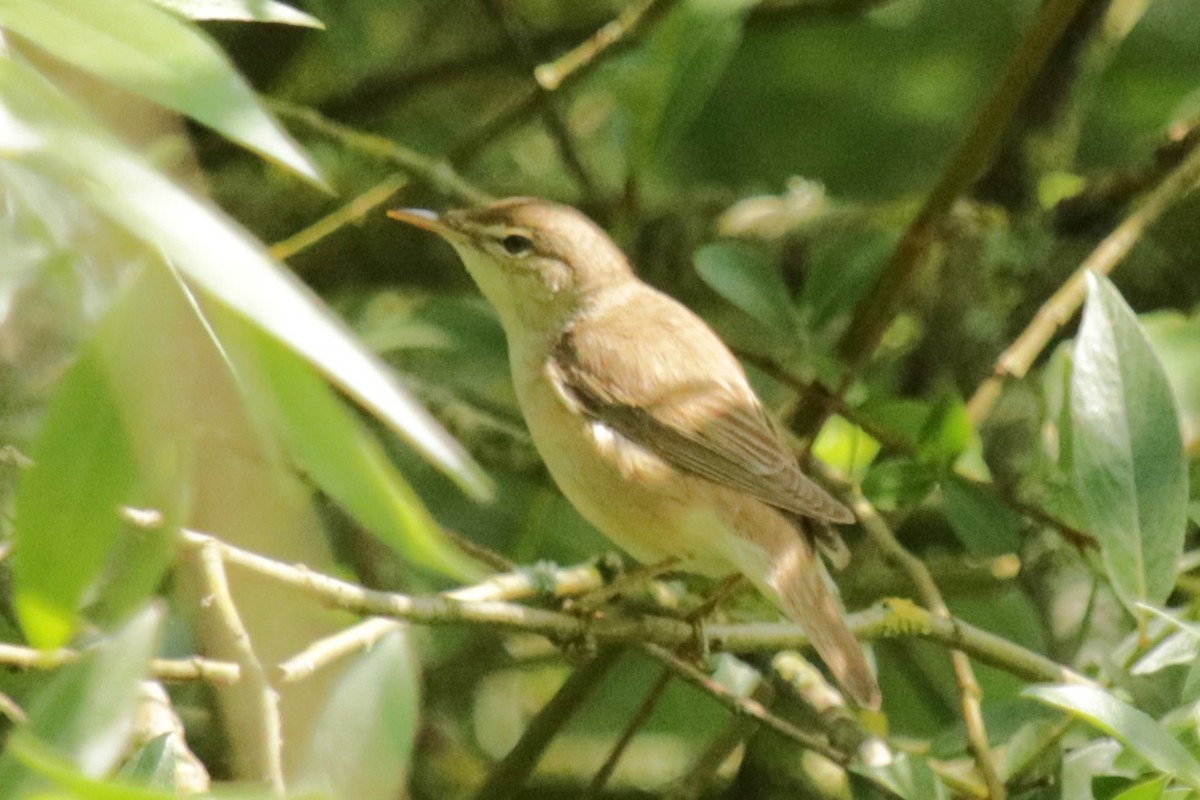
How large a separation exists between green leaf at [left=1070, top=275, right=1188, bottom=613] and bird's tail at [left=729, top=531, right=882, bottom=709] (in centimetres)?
39

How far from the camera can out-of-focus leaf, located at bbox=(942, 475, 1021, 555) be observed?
7.58 ft

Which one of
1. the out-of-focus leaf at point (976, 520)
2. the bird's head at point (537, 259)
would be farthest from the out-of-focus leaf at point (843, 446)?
the bird's head at point (537, 259)

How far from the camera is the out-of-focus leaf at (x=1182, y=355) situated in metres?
2.15

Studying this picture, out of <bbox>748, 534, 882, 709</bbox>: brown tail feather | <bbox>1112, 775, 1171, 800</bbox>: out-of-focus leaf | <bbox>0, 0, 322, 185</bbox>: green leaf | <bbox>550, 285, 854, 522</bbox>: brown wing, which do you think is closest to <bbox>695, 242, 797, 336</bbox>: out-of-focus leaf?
<bbox>550, 285, 854, 522</bbox>: brown wing

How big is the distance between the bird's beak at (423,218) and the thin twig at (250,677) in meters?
1.13

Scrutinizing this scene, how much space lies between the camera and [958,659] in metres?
2.16

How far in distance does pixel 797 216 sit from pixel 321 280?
41.7 inches

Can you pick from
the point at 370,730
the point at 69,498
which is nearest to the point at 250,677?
the point at 370,730

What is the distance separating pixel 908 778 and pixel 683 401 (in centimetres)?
92

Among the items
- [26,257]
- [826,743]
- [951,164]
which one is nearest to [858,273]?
[951,164]

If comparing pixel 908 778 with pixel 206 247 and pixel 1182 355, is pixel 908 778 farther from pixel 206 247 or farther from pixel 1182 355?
pixel 206 247

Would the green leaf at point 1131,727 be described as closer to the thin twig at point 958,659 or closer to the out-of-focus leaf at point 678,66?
the thin twig at point 958,659

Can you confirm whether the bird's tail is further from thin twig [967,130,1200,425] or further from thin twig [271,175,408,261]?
thin twig [271,175,408,261]

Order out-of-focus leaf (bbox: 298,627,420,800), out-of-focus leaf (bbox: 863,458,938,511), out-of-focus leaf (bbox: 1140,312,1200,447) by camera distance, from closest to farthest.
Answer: out-of-focus leaf (bbox: 298,627,420,800) < out-of-focus leaf (bbox: 1140,312,1200,447) < out-of-focus leaf (bbox: 863,458,938,511)
